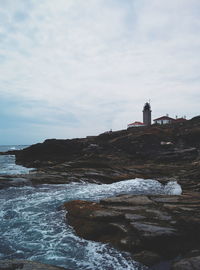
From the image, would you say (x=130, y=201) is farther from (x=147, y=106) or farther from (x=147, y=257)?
(x=147, y=106)

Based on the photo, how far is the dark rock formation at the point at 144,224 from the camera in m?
8.39

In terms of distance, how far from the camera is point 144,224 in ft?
31.2

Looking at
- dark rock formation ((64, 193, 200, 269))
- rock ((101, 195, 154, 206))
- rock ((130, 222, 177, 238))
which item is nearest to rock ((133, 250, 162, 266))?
dark rock formation ((64, 193, 200, 269))

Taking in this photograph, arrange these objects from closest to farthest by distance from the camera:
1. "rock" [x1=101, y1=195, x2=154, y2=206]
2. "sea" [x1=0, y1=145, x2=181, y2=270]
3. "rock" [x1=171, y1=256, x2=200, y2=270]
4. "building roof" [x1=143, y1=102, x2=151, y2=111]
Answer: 1. "rock" [x1=171, y1=256, x2=200, y2=270]
2. "sea" [x1=0, y1=145, x2=181, y2=270]
3. "rock" [x1=101, y1=195, x2=154, y2=206]
4. "building roof" [x1=143, y1=102, x2=151, y2=111]

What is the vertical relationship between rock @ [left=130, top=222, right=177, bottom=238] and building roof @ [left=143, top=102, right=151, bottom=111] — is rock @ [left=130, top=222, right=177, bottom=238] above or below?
below

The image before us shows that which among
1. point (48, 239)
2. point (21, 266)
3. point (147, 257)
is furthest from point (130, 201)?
point (21, 266)

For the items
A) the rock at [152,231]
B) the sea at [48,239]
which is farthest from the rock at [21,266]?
the rock at [152,231]

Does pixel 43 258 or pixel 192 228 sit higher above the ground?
pixel 192 228

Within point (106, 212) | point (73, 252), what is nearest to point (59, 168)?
point (106, 212)

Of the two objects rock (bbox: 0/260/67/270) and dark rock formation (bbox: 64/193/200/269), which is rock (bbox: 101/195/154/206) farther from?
rock (bbox: 0/260/67/270)

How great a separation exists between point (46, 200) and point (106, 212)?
6.16m

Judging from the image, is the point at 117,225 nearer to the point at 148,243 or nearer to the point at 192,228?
the point at 148,243

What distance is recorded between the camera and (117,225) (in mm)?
9875

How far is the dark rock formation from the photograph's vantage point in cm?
839
